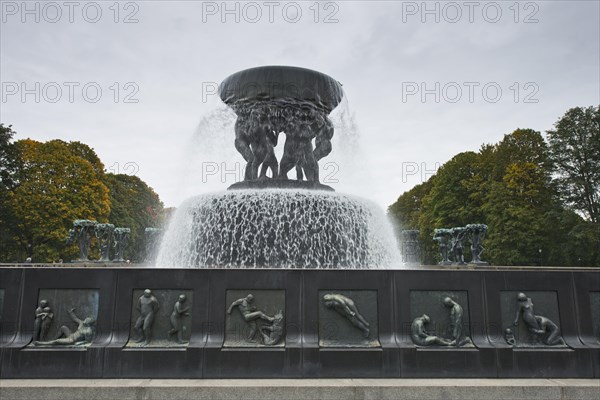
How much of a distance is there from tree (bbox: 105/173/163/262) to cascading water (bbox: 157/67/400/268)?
37.2 m

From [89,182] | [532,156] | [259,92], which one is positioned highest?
[532,156]

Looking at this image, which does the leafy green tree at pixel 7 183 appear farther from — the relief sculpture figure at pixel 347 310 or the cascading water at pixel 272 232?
the relief sculpture figure at pixel 347 310

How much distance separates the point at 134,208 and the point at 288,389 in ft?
181

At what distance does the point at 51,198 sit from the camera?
118ft

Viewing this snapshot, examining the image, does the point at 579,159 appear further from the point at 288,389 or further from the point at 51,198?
the point at 51,198

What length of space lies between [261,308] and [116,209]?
151 ft

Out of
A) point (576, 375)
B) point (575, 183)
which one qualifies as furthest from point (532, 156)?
point (576, 375)

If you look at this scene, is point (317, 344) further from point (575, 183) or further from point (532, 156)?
point (532, 156)

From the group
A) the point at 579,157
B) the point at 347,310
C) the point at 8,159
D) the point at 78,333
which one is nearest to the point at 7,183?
the point at 8,159

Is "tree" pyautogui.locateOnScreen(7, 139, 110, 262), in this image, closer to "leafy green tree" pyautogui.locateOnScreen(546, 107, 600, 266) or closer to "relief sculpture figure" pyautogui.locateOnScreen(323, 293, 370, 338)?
"relief sculpture figure" pyautogui.locateOnScreen(323, 293, 370, 338)

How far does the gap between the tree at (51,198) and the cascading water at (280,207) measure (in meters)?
27.6

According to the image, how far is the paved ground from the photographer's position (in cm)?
558

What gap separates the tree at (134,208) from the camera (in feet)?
161

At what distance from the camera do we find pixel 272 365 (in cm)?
612
